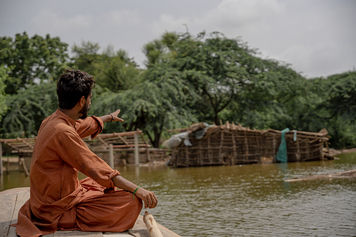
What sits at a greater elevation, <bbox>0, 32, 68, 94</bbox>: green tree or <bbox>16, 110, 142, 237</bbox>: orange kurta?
<bbox>0, 32, 68, 94</bbox>: green tree

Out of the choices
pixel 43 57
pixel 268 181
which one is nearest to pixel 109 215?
pixel 268 181

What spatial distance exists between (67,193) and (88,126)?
27.4 inches

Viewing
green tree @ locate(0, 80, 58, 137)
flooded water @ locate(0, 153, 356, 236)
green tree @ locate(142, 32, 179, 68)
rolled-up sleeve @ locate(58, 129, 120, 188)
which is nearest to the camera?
rolled-up sleeve @ locate(58, 129, 120, 188)

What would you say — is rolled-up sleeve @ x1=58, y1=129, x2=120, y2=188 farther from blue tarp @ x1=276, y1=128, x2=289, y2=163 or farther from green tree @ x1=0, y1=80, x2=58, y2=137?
green tree @ x1=0, y1=80, x2=58, y2=137

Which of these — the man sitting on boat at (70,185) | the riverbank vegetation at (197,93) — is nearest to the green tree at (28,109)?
the riverbank vegetation at (197,93)

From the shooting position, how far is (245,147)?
1579 centimetres

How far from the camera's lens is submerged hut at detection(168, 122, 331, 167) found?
15.6 metres

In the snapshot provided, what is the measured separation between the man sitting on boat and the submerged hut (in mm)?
12750

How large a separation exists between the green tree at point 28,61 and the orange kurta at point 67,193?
23.6 meters

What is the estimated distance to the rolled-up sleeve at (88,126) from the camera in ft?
10.0

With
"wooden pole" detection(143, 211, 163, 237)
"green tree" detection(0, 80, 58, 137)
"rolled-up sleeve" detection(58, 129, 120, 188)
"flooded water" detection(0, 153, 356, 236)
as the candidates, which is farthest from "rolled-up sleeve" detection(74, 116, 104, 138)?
"green tree" detection(0, 80, 58, 137)

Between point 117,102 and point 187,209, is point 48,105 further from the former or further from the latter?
point 187,209

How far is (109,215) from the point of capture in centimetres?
262

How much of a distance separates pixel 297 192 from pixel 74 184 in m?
5.42
